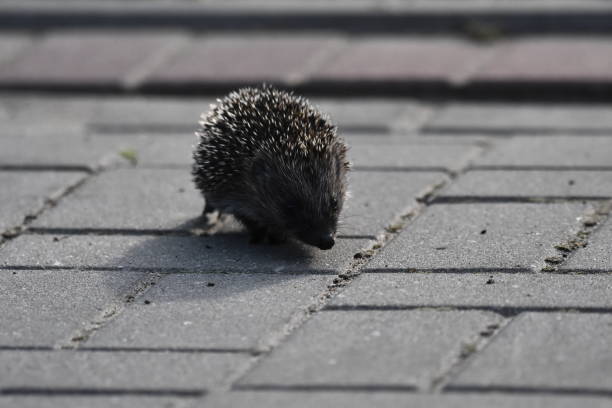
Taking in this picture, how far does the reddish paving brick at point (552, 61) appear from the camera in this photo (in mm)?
9992

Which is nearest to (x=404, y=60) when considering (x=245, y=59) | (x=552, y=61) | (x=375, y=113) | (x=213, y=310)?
(x=375, y=113)

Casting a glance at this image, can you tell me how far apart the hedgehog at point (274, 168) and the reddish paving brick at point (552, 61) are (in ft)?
11.3

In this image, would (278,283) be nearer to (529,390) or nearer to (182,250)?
(182,250)

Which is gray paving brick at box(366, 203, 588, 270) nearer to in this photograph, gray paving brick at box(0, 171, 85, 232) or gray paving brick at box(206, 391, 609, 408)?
gray paving brick at box(206, 391, 609, 408)

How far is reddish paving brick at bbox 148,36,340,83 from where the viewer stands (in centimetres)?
1045

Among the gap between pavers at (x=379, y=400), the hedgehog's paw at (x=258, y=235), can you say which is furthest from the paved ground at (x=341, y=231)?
the hedgehog's paw at (x=258, y=235)

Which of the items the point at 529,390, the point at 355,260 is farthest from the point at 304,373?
the point at 355,260

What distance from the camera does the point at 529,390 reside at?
469 cm

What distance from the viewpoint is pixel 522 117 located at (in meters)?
9.41

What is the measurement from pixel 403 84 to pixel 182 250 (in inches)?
156

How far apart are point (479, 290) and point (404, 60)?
5.15m

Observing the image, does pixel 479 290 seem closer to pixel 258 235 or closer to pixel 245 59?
pixel 258 235

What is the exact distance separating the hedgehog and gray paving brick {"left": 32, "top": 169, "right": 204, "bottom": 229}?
1.01ft

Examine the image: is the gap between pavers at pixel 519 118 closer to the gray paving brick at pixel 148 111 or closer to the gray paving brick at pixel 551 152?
the gray paving brick at pixel 551 152
